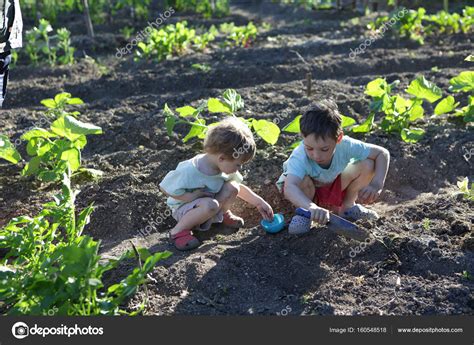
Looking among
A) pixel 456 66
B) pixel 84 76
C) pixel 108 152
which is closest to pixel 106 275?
pixel 108 152

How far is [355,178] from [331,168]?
0.19m

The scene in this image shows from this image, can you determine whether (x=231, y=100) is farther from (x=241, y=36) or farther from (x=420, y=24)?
(x=420, y=24)

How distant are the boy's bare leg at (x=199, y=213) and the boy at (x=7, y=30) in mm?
1334

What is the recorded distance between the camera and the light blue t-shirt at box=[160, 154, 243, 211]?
3.63 m

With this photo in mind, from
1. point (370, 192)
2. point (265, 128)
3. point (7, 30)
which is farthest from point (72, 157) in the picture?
point (370, 192)

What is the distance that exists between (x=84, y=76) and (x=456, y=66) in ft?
13.8

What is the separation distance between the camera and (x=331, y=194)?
3.83m

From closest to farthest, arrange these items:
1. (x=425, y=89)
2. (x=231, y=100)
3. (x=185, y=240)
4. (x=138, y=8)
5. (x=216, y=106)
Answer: (x=185, y=240) < (x=216, y=106) < (x=231, y=100) < (x=425, y=89) < (x=138, y=8)

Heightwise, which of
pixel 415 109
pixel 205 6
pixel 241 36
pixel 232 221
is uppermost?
pixel 415 109

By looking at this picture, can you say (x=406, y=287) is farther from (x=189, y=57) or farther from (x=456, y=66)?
(x=189, y=57)

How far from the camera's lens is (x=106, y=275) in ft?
10.8

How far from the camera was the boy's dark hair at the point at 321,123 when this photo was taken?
11.2 feet

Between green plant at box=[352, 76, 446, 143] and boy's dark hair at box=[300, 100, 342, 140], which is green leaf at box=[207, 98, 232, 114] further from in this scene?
green plant at box=[352, 76, 446, 143]

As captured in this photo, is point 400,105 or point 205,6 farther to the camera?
point 205,6
